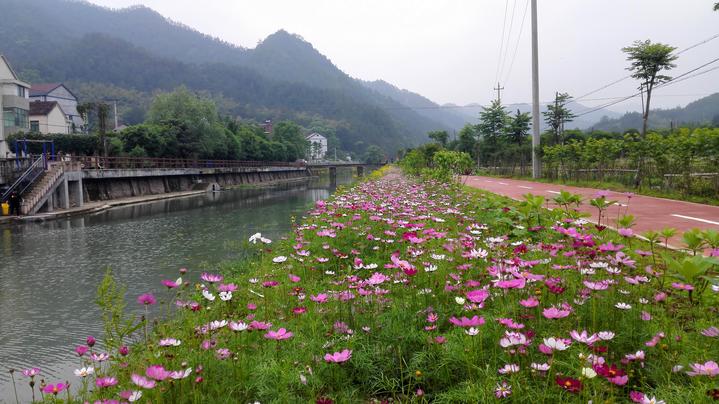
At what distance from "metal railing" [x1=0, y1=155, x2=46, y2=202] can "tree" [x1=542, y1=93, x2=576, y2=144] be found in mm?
35239

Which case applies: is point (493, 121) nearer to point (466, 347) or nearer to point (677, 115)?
point (466, 347)

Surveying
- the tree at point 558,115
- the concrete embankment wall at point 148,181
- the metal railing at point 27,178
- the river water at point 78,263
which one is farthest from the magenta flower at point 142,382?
the tree at point 558,115

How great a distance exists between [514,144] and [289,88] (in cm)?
12307

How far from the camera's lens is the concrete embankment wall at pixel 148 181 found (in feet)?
96.7

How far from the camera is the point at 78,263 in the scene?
11555mm

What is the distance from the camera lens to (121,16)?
616 feet

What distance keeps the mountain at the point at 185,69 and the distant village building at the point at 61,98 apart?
23839mm

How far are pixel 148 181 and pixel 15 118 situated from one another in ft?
42.5

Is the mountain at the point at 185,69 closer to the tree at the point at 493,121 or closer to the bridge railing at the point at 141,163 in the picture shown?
the bridge railing at the point at 141,163

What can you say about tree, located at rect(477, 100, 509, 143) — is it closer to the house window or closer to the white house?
the house window

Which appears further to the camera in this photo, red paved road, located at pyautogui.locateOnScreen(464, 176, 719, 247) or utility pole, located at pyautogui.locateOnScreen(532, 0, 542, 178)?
utility pole, located at pyautogui.locateOnScreen(532, 0, 542, 178)

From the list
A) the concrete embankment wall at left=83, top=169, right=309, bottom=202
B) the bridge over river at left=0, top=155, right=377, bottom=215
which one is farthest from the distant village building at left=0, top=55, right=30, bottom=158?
the concrete embankment wall at left=83, top=169, right=309, bottom=202

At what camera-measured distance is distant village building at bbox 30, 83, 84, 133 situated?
63.8 meters

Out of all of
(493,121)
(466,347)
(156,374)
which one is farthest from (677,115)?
(156,374)
